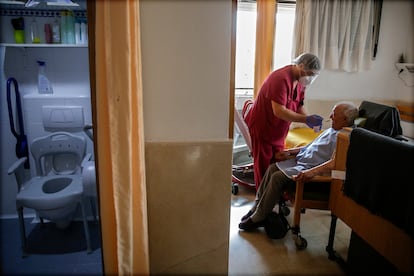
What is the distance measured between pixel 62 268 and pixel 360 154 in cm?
162

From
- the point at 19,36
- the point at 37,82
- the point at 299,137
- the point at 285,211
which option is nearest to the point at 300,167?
the point at 285,211

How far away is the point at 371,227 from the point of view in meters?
1.22

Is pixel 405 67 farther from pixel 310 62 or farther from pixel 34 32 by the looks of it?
pixel 34 32

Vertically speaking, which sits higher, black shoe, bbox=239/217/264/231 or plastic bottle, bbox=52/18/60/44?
plastic bottle, bbox=52/18/60/44

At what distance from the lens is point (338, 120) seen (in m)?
1.70

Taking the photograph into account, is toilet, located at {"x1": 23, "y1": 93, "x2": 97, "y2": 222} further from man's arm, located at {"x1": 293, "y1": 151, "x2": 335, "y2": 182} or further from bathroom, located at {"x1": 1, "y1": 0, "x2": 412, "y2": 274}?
man's arm, located at {"x1": 293, "y1": 151, "x2": 335, "y2": 182}

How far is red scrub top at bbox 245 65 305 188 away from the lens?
188 centimetres

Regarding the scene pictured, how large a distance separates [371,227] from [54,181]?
183 cm

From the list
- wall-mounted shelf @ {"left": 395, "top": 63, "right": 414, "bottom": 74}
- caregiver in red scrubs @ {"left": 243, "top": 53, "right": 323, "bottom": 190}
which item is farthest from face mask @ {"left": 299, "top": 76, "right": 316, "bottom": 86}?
wall-mounted shelf @ {"left": 395, "top": 63, "right": 414, "bottom": 74}

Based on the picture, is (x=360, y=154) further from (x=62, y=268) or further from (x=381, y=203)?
(x=62, y=268)

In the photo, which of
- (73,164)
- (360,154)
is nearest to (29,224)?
(73,164)

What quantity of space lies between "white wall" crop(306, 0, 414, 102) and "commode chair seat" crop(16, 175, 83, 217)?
7.48ft

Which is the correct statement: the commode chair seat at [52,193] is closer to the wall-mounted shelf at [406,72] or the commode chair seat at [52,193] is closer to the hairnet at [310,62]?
the hairnet at [310,62]

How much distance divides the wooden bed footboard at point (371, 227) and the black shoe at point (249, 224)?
1.43 feet
